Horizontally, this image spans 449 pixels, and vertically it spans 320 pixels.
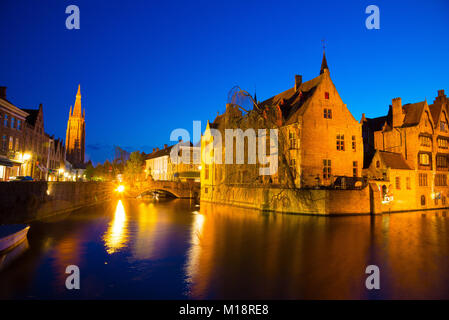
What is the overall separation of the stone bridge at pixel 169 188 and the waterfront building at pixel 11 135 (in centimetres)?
2203

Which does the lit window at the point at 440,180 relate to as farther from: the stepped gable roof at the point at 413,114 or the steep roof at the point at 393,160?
the stepped gable roof at the point at 413,114

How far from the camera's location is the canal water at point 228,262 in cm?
1004

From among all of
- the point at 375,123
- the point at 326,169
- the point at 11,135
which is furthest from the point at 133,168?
the point at 375,123

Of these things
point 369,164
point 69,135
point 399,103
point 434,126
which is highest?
point 69,135

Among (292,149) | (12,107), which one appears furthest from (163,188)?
(292,149)

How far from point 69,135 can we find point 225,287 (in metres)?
135

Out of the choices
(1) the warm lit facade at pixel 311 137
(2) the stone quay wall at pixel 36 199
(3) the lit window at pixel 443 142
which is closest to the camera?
(2) the stone quay wall at pixel 36 199

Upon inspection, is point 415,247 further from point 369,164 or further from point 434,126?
point 434,126

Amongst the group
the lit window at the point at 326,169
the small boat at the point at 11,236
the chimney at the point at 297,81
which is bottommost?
the small boat at the point at 11,236

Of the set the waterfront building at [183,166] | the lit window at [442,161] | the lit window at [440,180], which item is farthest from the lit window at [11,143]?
the lit window at [442,161]

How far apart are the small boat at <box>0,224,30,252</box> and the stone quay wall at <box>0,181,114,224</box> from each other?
12.8 feet

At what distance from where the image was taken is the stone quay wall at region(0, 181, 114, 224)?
65.9ft

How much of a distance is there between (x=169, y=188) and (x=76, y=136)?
8448cm

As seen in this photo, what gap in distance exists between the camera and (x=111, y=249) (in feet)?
53.6
